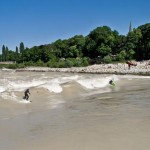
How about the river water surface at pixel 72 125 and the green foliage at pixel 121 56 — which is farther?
the green foliage at pixel 121 56

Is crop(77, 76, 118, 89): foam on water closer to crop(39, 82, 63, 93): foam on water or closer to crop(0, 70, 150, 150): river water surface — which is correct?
crop(39, 82, 63, 93): foam on water

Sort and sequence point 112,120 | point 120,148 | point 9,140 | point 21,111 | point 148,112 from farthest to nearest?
point 21,111, point 148,112, point 112,120, point 9,140, point 120,148

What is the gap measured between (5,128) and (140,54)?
9233 cm

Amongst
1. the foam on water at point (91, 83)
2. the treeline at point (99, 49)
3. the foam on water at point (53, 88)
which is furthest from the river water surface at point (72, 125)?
the treeline at point (99, 49)

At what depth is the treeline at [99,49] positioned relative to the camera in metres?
102

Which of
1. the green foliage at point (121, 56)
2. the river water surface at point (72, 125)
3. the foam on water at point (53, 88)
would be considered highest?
the green foliage at point (121, 56)

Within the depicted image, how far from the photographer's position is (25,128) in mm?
12734

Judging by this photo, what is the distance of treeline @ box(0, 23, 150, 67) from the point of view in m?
102

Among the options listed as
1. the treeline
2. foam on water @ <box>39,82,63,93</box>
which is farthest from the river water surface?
the treeline

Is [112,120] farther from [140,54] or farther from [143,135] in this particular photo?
[140,54]

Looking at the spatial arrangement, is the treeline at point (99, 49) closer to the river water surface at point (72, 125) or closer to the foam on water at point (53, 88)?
the foam on water at point (53, 88)

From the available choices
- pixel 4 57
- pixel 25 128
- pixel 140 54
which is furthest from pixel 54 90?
pixel 4 57

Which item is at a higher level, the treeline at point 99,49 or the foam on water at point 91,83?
the treeline at point 99,49

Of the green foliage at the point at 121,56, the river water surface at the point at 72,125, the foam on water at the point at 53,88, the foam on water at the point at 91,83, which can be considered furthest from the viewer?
the green foliage at the point at 121,56
